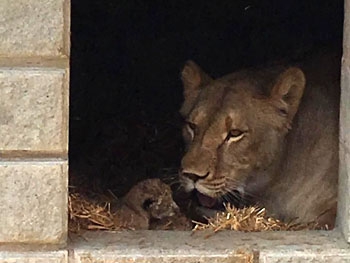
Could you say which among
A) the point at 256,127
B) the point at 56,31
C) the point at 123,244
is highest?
the point at 56,31

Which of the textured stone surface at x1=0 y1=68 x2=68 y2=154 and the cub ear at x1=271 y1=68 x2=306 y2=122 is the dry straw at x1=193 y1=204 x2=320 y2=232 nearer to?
the cub ear at x1=271 y1=68 x2=306 y2=122

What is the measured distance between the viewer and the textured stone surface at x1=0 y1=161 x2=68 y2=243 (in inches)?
144

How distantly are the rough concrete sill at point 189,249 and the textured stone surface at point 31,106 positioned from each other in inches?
13.8

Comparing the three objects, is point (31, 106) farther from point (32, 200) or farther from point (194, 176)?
point (194, 176)

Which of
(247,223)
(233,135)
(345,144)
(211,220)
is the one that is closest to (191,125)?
(233,135)

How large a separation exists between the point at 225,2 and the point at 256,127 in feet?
6.22

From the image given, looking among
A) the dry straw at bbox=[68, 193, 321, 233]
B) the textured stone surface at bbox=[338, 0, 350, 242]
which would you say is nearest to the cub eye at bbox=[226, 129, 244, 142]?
the dry straw at bbox=[68, 193, 321, 233]

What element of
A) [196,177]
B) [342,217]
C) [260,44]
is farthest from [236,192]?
[260,44]

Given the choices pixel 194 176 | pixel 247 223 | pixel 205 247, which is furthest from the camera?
pixel 194 176

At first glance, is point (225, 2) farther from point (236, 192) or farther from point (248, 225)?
point (248, 225)

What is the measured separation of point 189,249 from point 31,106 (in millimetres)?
689

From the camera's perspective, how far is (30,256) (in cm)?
371

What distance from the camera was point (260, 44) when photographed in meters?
6.24

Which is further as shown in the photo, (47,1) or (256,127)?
(256,127)
